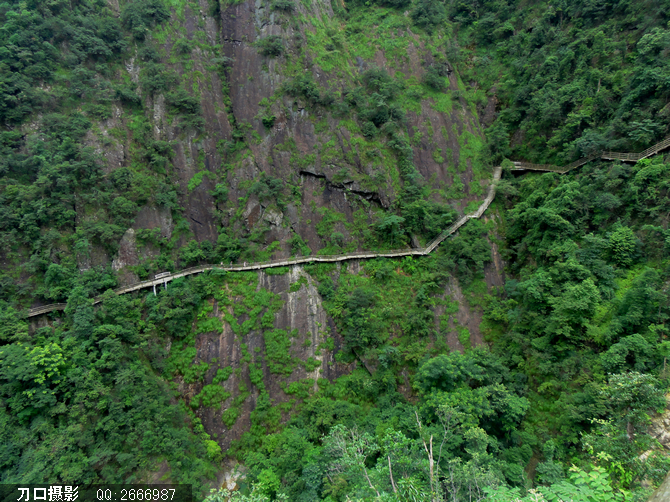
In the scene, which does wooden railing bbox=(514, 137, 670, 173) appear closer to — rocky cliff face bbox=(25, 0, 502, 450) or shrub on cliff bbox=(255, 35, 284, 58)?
rocky cliff face bbox=(25, 0, 502, 450)

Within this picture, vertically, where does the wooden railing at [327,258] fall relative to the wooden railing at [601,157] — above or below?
below

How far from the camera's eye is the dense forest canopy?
14.9 metres

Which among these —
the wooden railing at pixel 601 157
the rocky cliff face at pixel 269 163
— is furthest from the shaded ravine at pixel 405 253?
the rocky cliff face at pixel 269 163

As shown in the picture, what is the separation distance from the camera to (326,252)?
986 inches

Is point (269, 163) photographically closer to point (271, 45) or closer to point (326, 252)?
point (326, 252)

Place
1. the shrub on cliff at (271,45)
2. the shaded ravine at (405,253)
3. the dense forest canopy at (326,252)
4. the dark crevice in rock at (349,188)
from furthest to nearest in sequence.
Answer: the shrub on cliff at (271,45) < the dark crevice in rock at (349,188) < the shaded ravine at (405,253) < the dense forest canopy at (326,252)

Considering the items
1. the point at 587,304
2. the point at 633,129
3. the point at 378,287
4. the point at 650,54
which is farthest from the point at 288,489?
the point at 650,54

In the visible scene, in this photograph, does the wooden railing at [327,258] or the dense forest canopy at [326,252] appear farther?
the wooden railing at [327,258]

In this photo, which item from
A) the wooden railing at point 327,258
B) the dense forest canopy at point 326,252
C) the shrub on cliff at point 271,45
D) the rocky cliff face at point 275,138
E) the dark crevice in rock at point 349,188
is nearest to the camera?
the dense forest canopy at point 326,252

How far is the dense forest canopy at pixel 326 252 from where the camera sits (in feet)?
48.8

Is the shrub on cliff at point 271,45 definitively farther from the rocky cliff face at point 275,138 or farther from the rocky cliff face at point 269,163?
the rocky cliff face at point 275,138

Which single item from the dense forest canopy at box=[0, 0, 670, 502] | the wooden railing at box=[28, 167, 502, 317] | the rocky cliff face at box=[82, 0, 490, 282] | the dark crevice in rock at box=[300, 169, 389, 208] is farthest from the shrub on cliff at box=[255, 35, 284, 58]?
the wooden railing at box=[28, 167, 502, 317]

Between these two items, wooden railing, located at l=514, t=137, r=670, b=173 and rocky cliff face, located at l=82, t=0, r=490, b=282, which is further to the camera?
rocky cliff face, located at l=82, t=0, r=490, b=282

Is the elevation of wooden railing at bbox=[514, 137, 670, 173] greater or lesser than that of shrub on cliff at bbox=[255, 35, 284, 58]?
lesser
